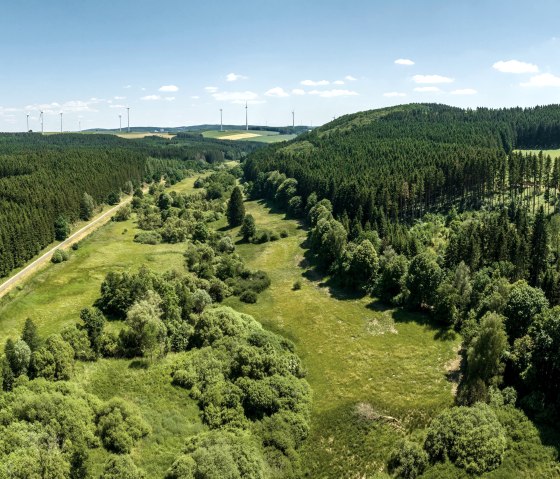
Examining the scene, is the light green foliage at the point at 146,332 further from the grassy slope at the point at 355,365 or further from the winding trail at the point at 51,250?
the winding trail at the point at 51,250

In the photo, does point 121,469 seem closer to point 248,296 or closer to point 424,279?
point 248,296

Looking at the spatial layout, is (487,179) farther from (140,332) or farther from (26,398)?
(26,398)

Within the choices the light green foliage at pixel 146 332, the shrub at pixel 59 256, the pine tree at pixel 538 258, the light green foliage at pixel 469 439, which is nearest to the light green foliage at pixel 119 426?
the light green foliage at pixel 146 332

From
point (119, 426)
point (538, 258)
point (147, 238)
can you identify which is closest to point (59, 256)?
point (147, 238)

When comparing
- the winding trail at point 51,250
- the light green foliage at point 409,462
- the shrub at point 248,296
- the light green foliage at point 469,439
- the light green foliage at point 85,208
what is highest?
the light green foliage at point 85,208

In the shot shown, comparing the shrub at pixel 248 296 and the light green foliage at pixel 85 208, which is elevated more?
the light green foliage at pixel 85 208

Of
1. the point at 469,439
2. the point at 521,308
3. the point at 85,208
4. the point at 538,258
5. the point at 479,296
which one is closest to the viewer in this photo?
the point at 469,439

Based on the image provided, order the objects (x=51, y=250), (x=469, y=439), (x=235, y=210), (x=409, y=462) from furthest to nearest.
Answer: (x=235, y=210) < (x=51, y=250) < (x=409, y=462) < (x=469, y=439)
